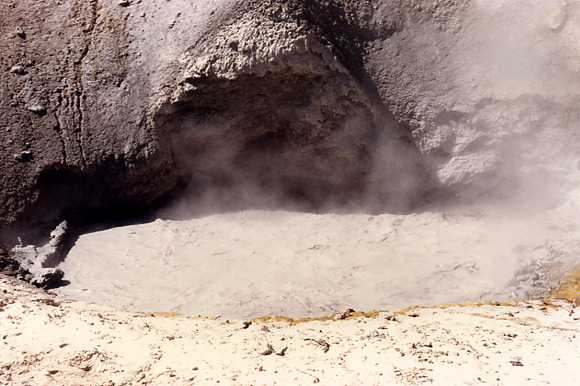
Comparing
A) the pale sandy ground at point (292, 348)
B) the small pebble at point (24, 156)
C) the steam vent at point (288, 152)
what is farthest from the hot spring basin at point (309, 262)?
the small pebble at point (24, 156)

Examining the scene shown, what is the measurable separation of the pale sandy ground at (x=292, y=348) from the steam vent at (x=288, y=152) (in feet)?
1.61

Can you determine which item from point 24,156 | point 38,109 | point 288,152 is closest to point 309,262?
point 288,152

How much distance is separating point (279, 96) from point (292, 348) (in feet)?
8.56

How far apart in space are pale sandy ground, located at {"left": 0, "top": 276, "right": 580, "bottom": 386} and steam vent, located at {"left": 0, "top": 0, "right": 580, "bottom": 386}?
49cm

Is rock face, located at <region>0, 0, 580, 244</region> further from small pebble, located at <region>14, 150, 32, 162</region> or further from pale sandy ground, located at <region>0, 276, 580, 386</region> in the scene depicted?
pale sandy ground, located at <region>0, 276, 580, 386</region>

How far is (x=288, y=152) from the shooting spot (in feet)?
18.2

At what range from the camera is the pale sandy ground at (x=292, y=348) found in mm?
2904

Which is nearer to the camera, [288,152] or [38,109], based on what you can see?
[38,109]

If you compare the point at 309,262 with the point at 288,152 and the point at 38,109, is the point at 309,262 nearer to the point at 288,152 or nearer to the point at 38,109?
the point at 288,152

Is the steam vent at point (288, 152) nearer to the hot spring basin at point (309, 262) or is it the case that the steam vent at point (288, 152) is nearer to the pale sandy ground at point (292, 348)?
the hot spring basin at point (309, 262)

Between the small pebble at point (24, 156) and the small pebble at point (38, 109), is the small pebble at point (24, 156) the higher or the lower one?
the lower one

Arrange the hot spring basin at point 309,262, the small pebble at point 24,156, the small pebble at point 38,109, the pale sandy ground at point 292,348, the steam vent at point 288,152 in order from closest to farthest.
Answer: the pale sandy ground at point 292,348 < the hot spring basin at point 309,262 < the steam vent at point 288,152 < the small pebble at point 24,156 < the small pebble at point 38,109

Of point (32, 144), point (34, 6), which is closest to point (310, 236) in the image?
point (32, 144)

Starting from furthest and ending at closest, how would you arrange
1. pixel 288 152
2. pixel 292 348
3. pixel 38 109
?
pixel 288 152
pixel 38 109
pixel 292 348
